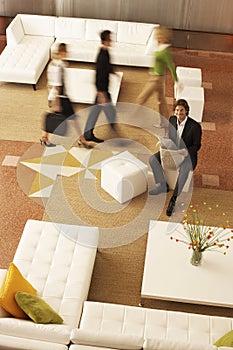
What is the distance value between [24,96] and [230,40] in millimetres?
3959

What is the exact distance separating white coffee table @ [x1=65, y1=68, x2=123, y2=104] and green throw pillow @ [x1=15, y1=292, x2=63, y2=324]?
13.7 feet

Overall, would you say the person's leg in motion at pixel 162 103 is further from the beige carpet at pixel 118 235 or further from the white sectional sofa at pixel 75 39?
the beige carpet at pixel 118 235

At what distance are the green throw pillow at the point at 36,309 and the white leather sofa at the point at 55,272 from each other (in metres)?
0.07

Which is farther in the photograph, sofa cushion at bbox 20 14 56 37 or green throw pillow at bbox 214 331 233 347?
sofa cushion at bbox 20 14 56 37

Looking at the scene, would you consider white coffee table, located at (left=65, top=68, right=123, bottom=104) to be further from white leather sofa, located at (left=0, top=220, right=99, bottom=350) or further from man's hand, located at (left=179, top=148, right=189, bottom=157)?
white leather sofa, located at (left=0, top=220, right=99, bottom=350)

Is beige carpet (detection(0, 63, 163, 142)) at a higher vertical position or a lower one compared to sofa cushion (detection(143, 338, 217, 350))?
lower

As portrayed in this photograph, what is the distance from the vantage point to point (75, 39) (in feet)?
32.8

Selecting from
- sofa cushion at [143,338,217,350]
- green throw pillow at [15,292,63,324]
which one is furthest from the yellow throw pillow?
sofa cushion at [143,338,217,350]

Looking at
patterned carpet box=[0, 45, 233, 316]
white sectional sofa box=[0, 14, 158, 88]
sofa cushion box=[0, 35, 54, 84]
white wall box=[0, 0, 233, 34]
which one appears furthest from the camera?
white wall box=[0, 0, 233, 34]

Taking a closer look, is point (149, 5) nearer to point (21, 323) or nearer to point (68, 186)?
point (68, 186)

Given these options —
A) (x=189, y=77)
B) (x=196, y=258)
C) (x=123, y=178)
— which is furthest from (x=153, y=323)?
(x=189, y=77)

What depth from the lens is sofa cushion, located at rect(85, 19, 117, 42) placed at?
32.7ft

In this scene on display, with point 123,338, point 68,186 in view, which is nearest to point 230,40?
point 68,186

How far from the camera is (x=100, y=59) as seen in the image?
285 inches
